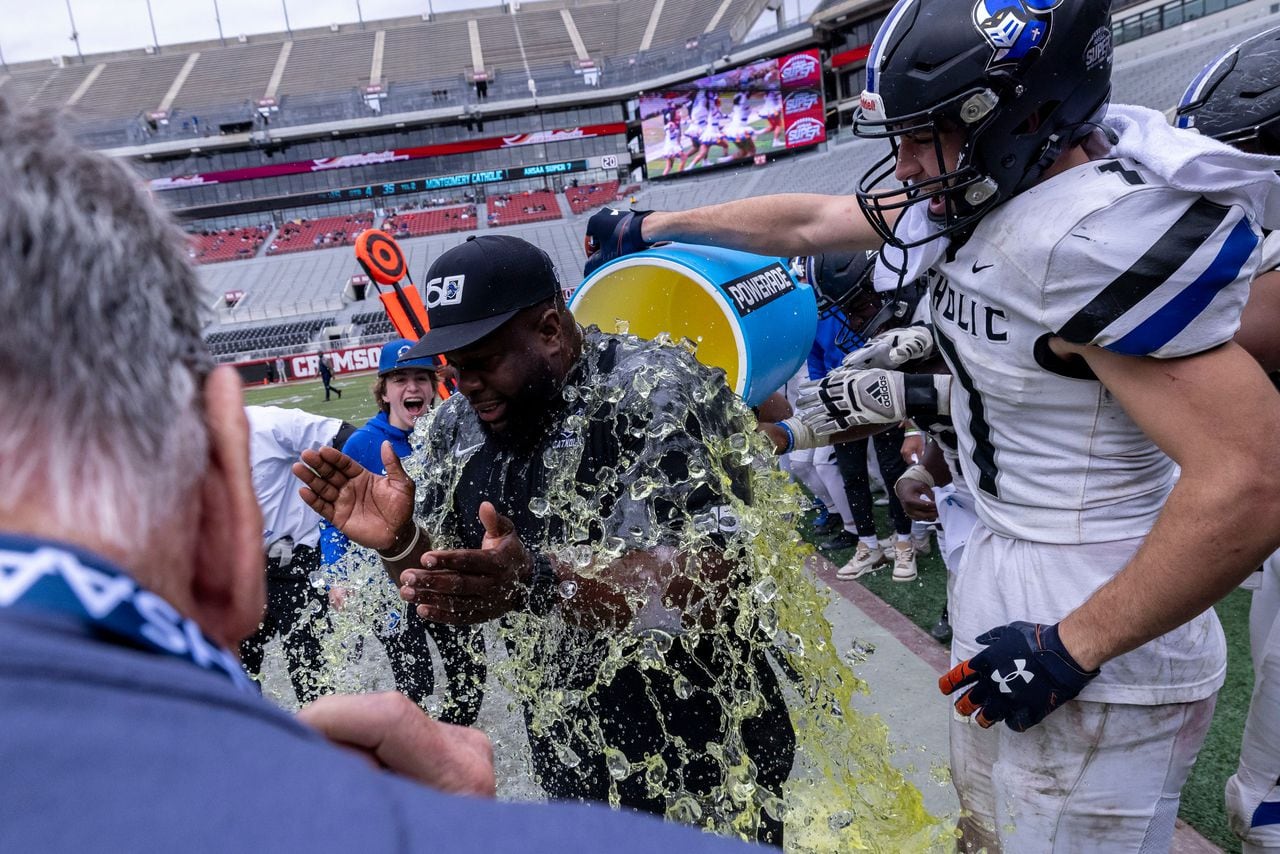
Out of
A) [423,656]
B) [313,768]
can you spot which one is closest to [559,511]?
[313,768]

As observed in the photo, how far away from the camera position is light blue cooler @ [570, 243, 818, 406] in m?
2.82

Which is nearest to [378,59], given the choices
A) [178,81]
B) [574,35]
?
[178,81]

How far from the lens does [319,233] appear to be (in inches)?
1844

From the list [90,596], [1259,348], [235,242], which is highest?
[90,596]

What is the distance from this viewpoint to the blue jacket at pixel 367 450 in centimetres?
394

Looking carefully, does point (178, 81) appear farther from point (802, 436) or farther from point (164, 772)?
point (164, 772)

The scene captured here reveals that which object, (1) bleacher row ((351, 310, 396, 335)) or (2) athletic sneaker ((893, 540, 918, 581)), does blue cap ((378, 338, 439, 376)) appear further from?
(1) bleacher row ((351, 310, 396, 335))

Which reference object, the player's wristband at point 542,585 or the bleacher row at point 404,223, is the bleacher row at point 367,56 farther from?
the player's wristband at point 542,585

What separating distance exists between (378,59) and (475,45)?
6.02 meters

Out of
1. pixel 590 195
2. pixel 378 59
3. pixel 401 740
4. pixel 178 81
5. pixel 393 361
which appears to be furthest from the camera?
pixel 378 59

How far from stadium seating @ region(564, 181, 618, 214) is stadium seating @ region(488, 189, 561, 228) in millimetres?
847

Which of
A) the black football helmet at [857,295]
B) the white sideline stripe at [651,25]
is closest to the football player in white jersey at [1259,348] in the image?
the black football helmet at [857,295]

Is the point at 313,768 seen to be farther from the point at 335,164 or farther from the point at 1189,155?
the point at 335,164

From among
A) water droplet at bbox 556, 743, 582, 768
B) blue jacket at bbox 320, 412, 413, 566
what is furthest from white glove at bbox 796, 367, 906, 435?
blue jacket at bbox 320, 412, 413, 566
